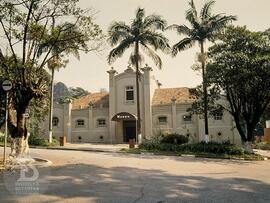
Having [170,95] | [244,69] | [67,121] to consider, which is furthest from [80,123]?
[244,69]

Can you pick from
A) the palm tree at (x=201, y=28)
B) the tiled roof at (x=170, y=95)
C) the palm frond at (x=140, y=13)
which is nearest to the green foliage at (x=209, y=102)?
the palm tree at (x=201, y=28)

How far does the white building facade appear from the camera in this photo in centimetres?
3441

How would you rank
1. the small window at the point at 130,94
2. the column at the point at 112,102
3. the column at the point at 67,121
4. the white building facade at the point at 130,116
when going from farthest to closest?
the column at the point at 67,121
the small window at the point at 130,94
the column at the point at 112,102
the white building facade at the point at 130,116

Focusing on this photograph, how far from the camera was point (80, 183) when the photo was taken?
9.57 meters

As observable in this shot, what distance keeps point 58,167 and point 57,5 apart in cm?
765

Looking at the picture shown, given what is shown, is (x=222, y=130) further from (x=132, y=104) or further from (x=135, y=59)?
(x=135, y=59)

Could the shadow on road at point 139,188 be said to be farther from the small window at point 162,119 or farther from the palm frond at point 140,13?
the small window at point 162,119

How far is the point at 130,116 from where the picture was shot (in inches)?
1367

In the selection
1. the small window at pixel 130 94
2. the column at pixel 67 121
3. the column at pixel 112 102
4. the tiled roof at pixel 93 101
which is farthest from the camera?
the tiled roof at pixel 93 101

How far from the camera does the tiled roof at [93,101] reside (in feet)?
129

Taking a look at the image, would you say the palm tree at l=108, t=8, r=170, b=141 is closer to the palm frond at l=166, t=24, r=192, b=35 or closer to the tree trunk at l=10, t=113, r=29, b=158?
the palm frond at l=166, t=24, r=192, b=35

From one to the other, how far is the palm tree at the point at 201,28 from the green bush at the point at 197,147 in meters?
2.07

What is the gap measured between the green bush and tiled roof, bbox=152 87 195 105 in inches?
461

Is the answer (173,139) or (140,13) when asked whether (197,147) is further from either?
(140,13)
